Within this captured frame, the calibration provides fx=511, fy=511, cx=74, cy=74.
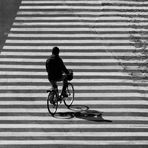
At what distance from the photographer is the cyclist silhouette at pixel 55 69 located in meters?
12.8

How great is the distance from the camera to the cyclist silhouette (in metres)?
12.8

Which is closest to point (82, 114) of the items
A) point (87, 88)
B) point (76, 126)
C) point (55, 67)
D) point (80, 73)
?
point (76, 126)

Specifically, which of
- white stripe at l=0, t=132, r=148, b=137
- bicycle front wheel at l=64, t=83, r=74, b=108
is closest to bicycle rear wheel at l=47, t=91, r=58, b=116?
bicycle front wheel at l=64, t=83, r=74, b=108

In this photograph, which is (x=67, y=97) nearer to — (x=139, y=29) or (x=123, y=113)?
(x=123, y=113)

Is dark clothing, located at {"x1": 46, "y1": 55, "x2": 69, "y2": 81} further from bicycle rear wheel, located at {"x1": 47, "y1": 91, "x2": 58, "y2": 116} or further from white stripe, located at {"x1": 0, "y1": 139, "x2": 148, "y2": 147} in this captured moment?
white stripe, located at {"x1": 0, "y1": 139, "x2": 148, "y2": 147}

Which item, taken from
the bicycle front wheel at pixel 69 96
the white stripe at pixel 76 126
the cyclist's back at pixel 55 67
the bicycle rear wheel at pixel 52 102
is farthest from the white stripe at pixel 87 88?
the white stripe at pixel 76 126

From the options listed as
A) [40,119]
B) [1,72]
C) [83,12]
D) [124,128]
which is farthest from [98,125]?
[83,12]

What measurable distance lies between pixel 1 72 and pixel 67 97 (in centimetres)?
233

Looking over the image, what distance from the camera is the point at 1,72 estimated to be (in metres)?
14.5

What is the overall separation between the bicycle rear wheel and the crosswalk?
0.14 m

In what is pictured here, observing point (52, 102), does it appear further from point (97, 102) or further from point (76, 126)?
point (97, 102)

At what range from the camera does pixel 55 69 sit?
1278 centimetres

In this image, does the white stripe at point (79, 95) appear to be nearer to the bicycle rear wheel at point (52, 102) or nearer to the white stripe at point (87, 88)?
the white stripe at point (87, 88)

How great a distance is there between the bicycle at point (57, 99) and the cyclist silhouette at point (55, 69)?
182 mm
